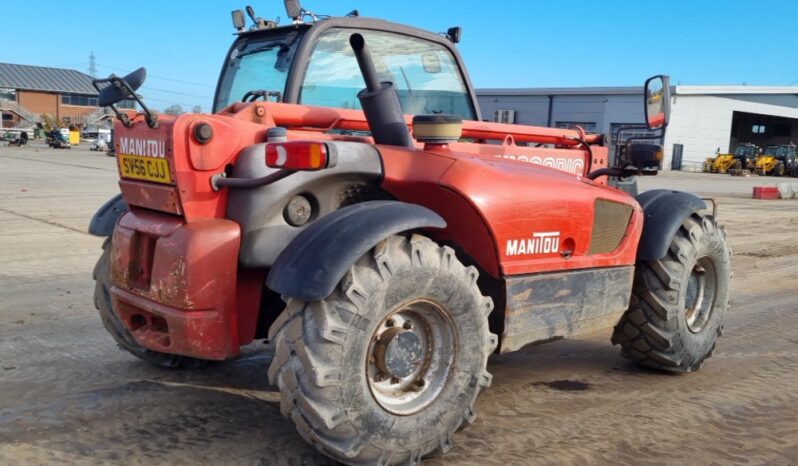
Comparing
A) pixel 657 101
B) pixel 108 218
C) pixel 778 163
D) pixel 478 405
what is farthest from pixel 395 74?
pixel 778 163

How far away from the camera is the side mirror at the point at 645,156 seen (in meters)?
4.38

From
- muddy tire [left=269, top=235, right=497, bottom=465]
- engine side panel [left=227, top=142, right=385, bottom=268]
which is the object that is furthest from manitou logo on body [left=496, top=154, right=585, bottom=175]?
muddy tire [left=269, top=235, right=497, bottom=465]

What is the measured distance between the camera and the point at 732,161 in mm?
42000

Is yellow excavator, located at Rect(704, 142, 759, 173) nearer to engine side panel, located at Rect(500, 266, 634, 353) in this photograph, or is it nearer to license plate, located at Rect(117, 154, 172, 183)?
engine side panel, located at Rect(500, 266, 634, 353)

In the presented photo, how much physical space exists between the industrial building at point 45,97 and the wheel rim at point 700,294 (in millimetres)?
72335

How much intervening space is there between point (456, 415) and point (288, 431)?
82 centimetres

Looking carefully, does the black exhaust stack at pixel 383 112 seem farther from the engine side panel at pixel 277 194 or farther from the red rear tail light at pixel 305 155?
the red rear tail light at pixel 305 155

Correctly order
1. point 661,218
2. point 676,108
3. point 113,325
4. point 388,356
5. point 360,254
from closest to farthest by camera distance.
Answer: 1. point 360,254
2. point 388,356
3. point 113,325
4. point 661,218
5. point 676,108

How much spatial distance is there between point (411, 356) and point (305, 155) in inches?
37.1

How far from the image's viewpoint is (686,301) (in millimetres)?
4551

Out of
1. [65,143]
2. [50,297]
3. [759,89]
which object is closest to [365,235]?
[50,297]

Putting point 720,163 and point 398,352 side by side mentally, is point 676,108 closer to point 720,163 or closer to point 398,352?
point 720,163

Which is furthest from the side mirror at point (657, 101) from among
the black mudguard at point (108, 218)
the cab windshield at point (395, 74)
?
the black mudguard at point (108, 218)

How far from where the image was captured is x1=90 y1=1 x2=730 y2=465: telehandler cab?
277cm
